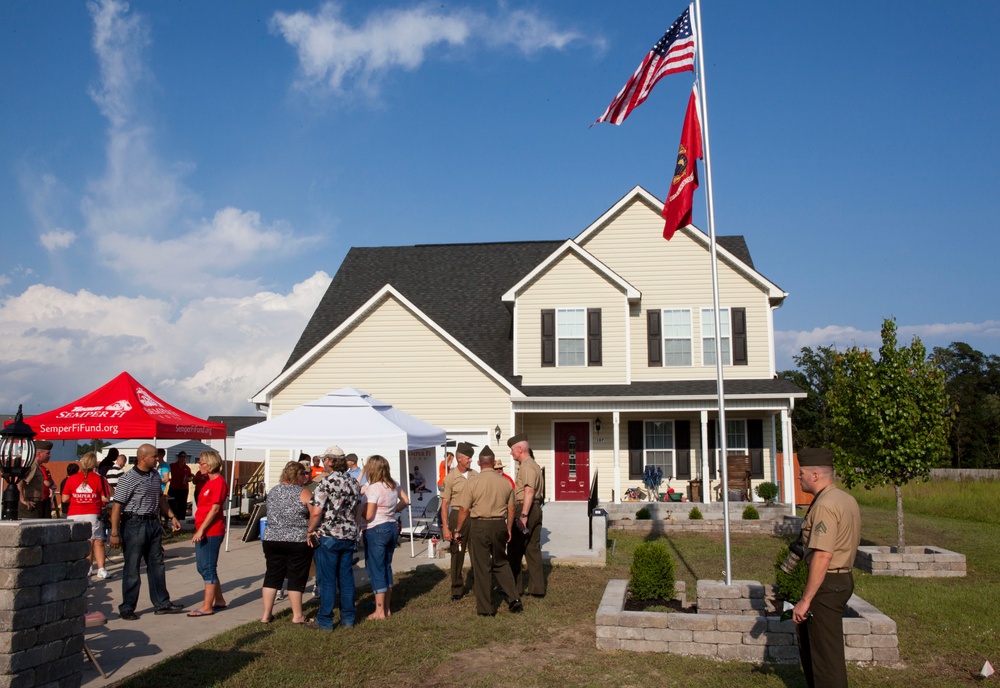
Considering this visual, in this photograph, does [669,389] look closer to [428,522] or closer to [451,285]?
[428,522]

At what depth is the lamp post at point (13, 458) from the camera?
577 cm

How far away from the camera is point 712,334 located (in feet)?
69.3

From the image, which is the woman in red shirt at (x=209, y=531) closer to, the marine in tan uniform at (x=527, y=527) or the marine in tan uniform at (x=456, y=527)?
the marine in tan uniform at (x=456, y=527)

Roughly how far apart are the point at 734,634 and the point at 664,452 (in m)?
14.4

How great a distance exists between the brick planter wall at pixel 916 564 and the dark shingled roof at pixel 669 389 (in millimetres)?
7790

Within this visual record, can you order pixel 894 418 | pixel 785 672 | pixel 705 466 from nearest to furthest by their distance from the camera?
pixel 785 672 → pixel 894 418 → pixel 705 466

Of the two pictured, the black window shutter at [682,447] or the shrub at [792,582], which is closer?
the shrub at [792,582]

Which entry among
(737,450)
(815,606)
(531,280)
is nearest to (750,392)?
(737,450)

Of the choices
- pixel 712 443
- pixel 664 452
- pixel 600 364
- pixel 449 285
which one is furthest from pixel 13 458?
pixel 449 285

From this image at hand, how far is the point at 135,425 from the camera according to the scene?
14.0 meters

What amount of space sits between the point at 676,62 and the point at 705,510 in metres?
11.7

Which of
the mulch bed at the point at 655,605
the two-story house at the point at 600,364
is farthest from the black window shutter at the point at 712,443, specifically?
the mulch bed at the point at 655,605

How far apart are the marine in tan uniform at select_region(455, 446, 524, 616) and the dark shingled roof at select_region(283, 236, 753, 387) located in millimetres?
11742

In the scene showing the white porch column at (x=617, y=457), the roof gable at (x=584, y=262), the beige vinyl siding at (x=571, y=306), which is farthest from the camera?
the beige vinyl siding at (x=571, y=306)
